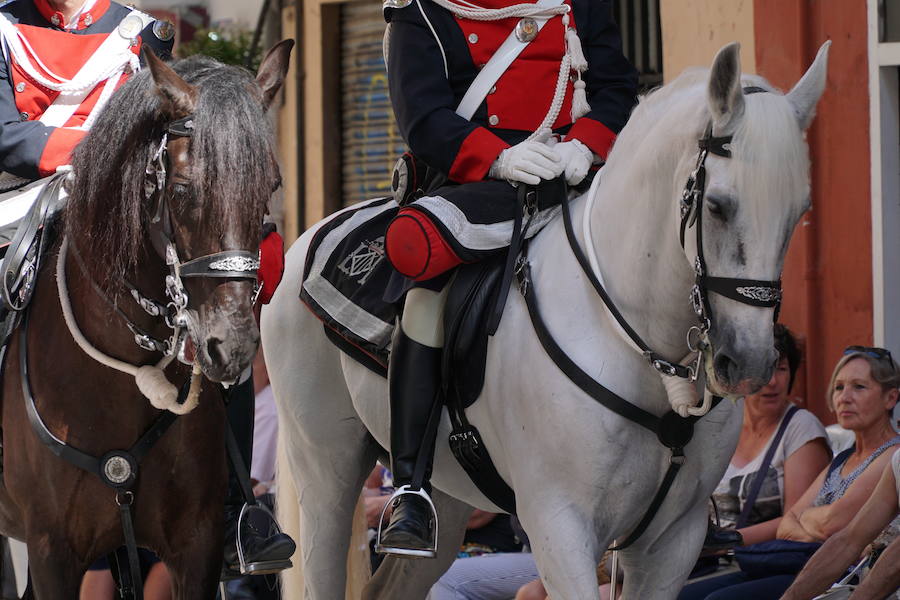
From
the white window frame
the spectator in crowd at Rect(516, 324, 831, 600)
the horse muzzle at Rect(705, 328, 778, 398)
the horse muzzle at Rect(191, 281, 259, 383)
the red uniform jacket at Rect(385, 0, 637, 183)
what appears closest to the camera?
the horse muzzle at Rect(705, 328, 778, 398)

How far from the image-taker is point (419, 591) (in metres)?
5.18


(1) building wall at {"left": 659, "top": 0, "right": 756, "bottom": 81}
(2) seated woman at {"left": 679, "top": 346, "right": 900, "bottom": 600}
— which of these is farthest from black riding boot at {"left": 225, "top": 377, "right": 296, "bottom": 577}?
(1) building wall at {"left": 659, "top": 0, "right": 756, "bottom": 81}

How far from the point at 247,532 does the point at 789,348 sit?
3.00m

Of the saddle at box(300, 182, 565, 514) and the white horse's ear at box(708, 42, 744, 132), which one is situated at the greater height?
the white horse's ear at box(708, 42, 744, 132)

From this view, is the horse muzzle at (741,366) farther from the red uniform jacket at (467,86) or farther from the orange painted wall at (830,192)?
the orange painted wall at (830,192)

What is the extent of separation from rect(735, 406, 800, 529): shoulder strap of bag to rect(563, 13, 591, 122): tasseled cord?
2124mm

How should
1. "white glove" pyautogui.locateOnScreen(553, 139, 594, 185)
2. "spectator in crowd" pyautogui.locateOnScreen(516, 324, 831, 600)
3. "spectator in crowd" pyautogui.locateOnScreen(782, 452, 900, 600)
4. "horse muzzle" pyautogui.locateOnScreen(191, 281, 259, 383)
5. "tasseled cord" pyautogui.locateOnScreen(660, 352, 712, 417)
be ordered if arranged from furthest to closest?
"spectator in crowd" pyautogui.locateOnScreen(516, 324, 831, 600)
"spectator in crowd" pyautogui.locateOnScreen(782, 452, 900, 600)
"white glove" pyautogui.locateOnScreen(553, 139, 594, 185)
"tasseled cord" pyautogui.locateOnScreen(660, 352, 712, 417)
"horse muzzle" pyautogui.locateOnScreen(191, 281, 259, 383)

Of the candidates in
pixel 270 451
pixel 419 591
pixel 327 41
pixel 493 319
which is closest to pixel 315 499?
pixel 419 591

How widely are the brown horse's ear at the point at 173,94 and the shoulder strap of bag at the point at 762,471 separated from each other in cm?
322

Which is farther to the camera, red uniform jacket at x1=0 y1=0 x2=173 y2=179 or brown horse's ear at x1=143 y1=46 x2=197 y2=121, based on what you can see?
red uniform jacket at x1=0 y1=0 x2=173 y2=179

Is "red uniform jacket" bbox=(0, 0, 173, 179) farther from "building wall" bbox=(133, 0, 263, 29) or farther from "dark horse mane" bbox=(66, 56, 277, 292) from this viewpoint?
"building wall" bbox=(133, 0, 263, 29)

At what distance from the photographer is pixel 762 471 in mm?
5926

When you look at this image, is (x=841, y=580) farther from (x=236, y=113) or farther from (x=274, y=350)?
(x=236, y=113)

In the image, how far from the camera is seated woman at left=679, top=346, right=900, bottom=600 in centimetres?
520
